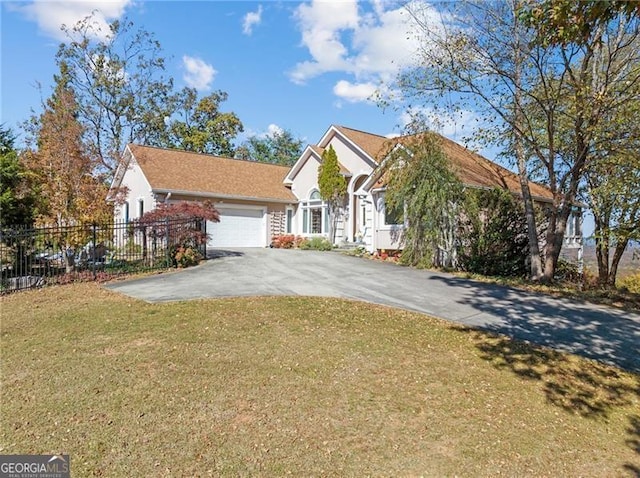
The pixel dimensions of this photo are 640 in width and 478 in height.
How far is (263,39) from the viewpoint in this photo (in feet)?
50.3

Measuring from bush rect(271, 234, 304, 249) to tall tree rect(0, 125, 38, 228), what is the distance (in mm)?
11568

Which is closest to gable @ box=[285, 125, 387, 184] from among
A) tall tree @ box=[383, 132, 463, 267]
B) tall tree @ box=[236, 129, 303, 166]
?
tall tree @ box=[383, 132, 463, 267]

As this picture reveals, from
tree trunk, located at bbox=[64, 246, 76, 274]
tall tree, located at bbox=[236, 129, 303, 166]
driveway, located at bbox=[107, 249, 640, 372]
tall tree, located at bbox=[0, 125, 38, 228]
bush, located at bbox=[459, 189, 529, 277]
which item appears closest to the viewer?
driveway, located at bbox=[107, 249, 640, 372]

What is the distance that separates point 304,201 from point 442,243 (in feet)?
33.9

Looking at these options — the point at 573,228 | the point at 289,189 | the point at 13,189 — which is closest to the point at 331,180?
the point at 289,189

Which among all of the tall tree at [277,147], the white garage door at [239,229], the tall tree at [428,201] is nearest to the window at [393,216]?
the tall tree at [428,201]

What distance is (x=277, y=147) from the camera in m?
50.5

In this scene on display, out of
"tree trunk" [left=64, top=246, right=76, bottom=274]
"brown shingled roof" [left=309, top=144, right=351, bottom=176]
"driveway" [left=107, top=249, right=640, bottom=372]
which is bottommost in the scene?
"driveway" [left=107, top=249, right=640, bottom=372]

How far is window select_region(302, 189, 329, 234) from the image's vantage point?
21.6 metres

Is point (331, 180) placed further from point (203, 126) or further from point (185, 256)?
point (203, 126)

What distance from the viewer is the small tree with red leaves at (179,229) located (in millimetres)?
13156

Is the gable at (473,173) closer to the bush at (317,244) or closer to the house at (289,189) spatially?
the house at (289,189)

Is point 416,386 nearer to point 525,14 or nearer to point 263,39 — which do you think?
point 525,14

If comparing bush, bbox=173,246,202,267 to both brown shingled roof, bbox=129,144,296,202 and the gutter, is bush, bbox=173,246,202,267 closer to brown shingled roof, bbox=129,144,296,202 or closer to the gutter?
the gutter
